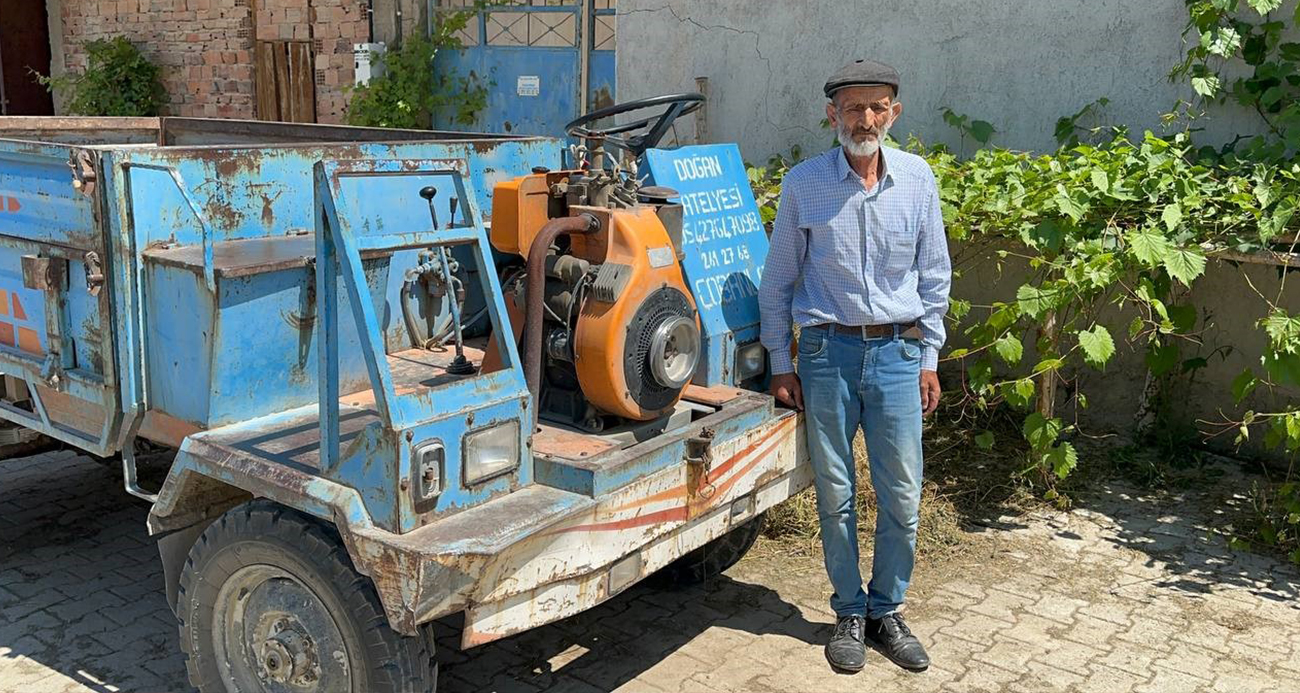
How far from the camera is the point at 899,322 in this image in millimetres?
3705

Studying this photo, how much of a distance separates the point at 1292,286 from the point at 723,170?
3.01 meters

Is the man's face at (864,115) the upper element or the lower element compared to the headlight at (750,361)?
upper

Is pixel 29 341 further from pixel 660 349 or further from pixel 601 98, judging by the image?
pixel 601 98

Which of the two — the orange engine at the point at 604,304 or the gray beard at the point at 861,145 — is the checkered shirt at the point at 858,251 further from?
the orange engine at the point at 604,304

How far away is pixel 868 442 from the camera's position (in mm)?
3848

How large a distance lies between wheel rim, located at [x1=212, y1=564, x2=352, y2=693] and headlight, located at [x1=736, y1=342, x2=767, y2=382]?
163 centimetres

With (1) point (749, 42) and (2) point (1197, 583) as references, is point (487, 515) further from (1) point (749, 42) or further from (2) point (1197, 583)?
(1) point (749, 42)

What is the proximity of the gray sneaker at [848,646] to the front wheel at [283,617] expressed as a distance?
141 cm

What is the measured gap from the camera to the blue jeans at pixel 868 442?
3.73 metres

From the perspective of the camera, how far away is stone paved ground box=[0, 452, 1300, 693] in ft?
12.5

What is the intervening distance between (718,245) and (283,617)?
71.9 inches

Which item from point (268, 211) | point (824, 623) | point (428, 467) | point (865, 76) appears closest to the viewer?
point (428, 467)

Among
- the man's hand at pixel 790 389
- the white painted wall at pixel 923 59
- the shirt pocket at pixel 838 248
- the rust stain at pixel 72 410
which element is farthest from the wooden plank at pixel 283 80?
the shirt pocket at pixel 838 248

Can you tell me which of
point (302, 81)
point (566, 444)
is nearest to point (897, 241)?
point (566, 444)
